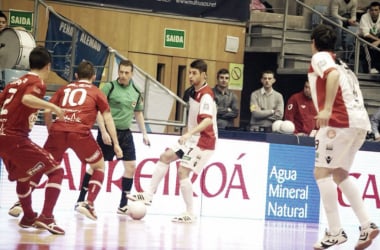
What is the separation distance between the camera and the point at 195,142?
15.0m

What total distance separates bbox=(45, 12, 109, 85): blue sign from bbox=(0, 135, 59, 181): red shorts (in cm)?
528

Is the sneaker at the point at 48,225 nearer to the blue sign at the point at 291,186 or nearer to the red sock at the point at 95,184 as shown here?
the red sock at the point at 95,184

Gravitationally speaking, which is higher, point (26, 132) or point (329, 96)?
point (329, 96)

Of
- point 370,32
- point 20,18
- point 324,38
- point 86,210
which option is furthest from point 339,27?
point 324,38

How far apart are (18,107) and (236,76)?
10657 mm

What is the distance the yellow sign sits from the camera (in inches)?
851

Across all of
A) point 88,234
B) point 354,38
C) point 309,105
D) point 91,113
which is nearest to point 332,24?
point 354,38

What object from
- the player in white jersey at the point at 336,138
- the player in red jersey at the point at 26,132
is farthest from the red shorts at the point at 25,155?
the player in white jersey at the point at 336,138

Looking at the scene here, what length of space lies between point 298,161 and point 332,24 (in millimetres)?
4691

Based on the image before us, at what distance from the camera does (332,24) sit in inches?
840

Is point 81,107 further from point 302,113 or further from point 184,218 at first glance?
point 302,113

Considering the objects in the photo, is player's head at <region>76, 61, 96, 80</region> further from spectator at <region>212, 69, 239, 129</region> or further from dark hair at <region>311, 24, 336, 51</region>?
Result: spectator at <region>212, 69, 239, 129</region>

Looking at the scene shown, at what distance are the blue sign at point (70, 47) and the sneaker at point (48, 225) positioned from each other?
5.45m

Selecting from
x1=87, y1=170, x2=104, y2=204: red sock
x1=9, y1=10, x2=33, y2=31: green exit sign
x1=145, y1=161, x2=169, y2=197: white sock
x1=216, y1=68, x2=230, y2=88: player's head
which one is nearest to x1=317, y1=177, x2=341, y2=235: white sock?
x1=87, y1=170, x2=104, y2=204: red sock
